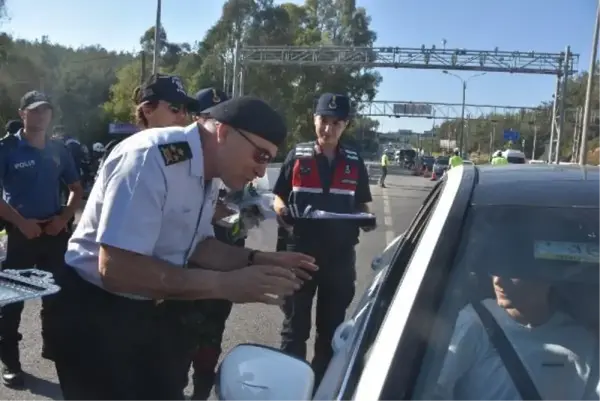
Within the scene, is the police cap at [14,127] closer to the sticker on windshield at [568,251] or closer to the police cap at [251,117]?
the police cap at [251,117]

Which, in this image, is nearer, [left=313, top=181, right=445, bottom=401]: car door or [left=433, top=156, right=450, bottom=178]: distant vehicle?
[left=313, top=181, right=445, bottom=401]: car door

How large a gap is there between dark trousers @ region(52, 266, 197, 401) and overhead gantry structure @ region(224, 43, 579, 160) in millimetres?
36017

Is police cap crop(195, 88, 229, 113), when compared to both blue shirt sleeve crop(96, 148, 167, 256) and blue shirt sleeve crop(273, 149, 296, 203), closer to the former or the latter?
blue shirt sleeve crop(273, 149, 296, 203)

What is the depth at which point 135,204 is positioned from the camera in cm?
217

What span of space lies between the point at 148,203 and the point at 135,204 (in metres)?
0.04

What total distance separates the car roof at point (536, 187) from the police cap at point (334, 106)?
7.20 feet

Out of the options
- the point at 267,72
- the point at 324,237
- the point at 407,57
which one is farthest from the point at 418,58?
the point at 324,237

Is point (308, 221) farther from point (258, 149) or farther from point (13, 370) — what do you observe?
point (258, 149)

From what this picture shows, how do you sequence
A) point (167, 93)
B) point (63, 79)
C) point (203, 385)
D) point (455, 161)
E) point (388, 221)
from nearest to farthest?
point (167, 93) → point (203, 385) → point (455, 161) → point (388, 221) → point (63, 79)

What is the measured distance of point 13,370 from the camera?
457cm

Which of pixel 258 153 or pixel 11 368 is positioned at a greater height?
pixel 258 153

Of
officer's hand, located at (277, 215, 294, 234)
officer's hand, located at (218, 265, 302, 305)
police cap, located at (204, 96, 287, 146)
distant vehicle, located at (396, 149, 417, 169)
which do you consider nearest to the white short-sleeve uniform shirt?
police cap, located at (204, 96, 287, 146)

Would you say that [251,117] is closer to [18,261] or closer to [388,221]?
[18,261]

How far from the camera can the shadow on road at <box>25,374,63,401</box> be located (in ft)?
14.3
